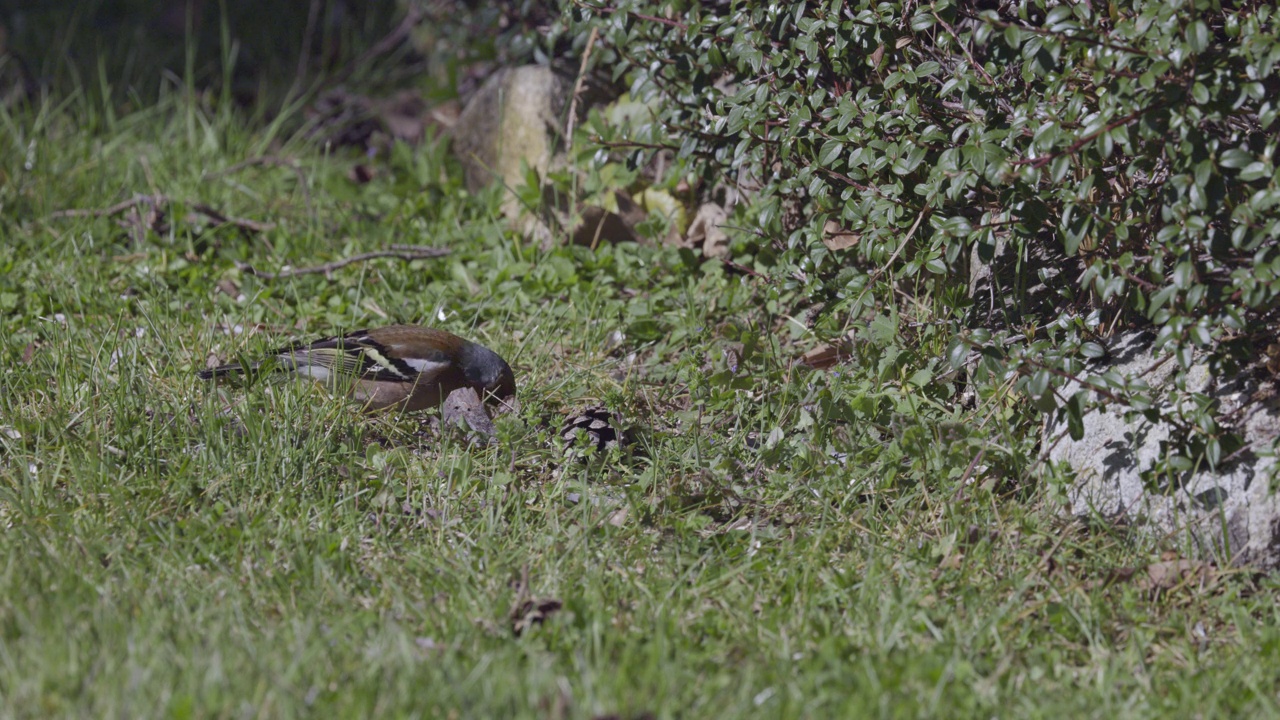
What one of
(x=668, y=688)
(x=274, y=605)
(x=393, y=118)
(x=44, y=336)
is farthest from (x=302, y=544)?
(x=393, y=118)

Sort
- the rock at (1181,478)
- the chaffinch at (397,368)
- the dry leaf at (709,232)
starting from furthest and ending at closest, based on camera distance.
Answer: the dry leaf at (709,232)
the chaffinch at (397,368)
the rock at (1181,478)

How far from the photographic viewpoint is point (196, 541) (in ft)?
9.80

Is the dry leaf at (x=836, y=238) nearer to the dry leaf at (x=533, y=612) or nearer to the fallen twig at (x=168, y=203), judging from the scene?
the dry leaf at (x=533, y=612)

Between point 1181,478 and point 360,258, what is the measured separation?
335 centimetres

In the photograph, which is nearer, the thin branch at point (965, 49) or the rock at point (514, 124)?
the thin branch at point (965, 49)

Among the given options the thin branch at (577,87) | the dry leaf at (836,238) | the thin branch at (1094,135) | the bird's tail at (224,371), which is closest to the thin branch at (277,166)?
the thin branch at (577,87)

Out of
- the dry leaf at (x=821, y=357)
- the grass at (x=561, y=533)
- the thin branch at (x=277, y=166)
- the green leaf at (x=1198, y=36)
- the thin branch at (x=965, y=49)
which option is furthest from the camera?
the thin branch at (x=277, y=166)

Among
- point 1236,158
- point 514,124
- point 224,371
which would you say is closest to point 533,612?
point 224,371

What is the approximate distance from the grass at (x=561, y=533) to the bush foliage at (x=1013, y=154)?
13.2 inches

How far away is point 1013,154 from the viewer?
332 cm

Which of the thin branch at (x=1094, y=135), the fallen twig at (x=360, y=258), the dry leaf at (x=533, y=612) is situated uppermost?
the thin branch at (x=1094, y=135)

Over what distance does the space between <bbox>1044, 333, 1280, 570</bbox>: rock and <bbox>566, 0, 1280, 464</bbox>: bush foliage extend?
0.13 metres

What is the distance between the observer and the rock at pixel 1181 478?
3050 millimetres

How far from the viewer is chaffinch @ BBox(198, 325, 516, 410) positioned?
387cm
